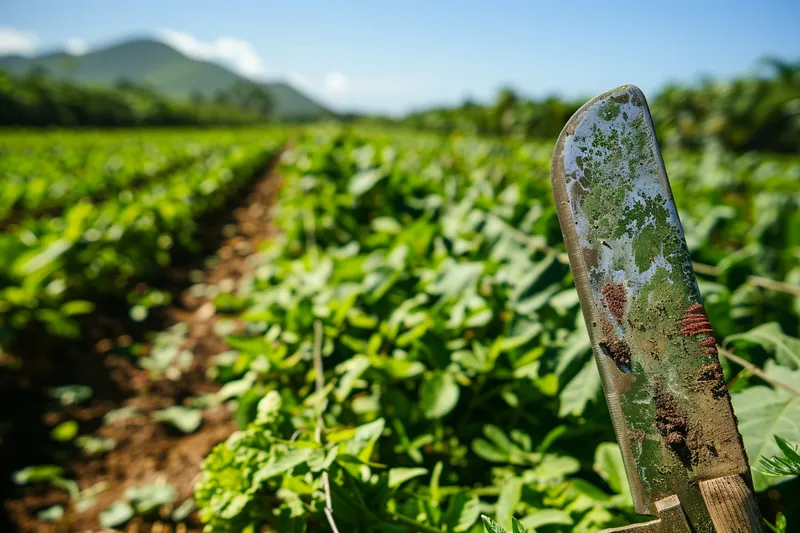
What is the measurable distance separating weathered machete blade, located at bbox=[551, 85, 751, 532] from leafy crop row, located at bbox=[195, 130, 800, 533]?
0.31 metres

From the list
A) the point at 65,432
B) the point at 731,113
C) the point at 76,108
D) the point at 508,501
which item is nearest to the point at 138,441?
the point at 65,432

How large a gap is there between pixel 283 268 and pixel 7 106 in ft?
152

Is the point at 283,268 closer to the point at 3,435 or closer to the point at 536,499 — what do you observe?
the point at 536,499

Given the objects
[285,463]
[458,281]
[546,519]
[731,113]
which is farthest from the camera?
[731,113]

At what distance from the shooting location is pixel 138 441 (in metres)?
2.20

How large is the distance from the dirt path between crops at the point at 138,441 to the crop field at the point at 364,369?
12 mm

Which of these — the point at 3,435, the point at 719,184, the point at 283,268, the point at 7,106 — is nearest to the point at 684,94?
the point at 719,184

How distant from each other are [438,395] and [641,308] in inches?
24.7

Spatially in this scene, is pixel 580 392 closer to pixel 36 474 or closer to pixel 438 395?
pixel 438 395

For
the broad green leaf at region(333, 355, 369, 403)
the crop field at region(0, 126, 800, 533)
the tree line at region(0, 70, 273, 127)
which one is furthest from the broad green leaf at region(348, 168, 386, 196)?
the tree line at region(0, 70, 273, 127)

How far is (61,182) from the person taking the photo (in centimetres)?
583

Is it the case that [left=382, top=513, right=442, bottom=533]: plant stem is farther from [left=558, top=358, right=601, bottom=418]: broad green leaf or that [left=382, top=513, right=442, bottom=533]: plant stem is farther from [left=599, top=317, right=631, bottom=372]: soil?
[left=599, top=317, right=631, bottom=372]: soil

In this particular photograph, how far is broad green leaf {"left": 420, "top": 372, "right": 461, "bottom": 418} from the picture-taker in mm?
1130

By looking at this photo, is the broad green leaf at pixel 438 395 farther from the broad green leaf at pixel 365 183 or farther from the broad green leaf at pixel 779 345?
the broad green leaf at pixel 365 183
